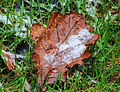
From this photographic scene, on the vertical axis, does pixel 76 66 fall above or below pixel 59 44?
below

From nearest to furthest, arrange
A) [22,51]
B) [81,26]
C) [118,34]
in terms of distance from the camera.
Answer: [81,26]
[22,51]
[118,34]

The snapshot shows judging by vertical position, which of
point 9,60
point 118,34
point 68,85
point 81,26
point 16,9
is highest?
point 16,9

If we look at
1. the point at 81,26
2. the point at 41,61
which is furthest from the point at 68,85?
the point at 81,26

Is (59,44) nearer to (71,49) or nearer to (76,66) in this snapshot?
(71,49)

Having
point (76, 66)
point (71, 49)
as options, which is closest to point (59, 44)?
point (71, 49)

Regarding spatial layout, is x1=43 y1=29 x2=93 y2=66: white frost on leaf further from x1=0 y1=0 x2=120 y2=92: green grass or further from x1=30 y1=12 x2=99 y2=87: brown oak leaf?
x1=0 y1=0 x2=120 y2=92: green grass

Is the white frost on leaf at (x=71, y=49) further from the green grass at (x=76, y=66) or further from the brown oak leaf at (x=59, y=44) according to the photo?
the green grass at (x=76, y=66)

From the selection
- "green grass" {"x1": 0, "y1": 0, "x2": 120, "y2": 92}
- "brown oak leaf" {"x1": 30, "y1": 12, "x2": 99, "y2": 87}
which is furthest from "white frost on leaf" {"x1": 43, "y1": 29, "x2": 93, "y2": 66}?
"green grass" {"x1": 0, "y1": 0, "x2": 120, "y2": 92}

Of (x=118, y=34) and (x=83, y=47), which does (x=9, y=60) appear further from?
(x=118, y=34)

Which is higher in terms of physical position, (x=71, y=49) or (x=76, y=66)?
(x=71, y=49)

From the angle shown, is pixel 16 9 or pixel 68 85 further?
pixel 16 9
